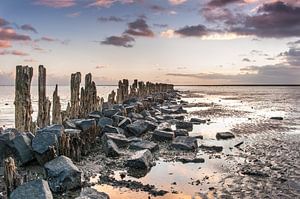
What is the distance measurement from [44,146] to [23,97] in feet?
16.5

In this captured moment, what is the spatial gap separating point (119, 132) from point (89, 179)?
6639 millimetres

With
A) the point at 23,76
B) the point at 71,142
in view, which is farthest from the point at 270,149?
the point at 23,76

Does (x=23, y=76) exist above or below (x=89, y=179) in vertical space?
above

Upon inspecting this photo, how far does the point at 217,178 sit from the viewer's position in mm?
11398

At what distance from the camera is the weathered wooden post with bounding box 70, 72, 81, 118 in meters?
23.3

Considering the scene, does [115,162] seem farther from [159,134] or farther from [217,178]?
[159,134]

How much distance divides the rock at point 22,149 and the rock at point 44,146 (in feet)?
0.82

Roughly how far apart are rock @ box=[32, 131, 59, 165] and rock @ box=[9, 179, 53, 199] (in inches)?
141

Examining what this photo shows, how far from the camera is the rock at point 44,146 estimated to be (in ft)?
39.1

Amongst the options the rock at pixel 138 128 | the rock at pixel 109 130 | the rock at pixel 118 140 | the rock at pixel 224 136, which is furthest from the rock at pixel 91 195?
the rock at pixel 224 136

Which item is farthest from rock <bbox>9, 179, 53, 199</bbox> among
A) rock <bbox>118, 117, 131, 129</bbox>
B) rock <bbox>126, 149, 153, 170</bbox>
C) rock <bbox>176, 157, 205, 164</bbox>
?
rock <bbox>118, 117, 131, 129</bbox>

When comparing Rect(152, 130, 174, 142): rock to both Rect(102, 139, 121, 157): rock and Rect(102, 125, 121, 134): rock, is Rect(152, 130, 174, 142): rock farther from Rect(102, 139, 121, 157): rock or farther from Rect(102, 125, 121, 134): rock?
Rect(102, 139, 121, 157): rock

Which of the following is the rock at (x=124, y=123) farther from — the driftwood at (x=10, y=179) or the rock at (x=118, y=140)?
the driftwood at (x=10, y=179)

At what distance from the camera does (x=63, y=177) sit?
384 inches
